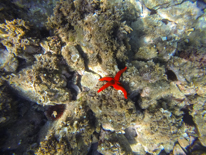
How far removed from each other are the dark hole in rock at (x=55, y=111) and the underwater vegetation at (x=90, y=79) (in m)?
0.04

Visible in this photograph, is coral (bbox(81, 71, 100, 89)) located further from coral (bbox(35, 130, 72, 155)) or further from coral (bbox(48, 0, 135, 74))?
coral (bbox(35, 130, 72, 155))

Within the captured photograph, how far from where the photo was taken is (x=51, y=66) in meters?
Answer: 3.50

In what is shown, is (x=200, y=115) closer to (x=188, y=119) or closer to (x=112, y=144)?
(x=188, y=119)

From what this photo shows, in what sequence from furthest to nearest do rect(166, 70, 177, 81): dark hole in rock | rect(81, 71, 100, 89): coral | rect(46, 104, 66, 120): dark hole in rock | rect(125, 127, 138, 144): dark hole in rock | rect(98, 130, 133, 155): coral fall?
1. rect(125, 127, 138, 144): dark hole in rock
2. rect(46, 104, 66, 120): dark hole in rock
3. rect(166, 70, 177, 81): dark hole in rock
4. rect(98, 130, 133, 155): coral
5. rect(81, 71, 100, 89): coral

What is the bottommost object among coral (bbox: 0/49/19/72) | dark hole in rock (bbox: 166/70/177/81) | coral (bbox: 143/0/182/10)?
dark hole in rock (bbox: 166/70/177/81)

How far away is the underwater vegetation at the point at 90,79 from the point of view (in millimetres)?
3252

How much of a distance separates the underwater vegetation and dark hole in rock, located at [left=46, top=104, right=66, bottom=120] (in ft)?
0.14

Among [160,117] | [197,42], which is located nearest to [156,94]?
[160,117]

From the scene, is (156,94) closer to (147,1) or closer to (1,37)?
(147,1)

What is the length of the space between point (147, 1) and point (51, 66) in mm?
6026

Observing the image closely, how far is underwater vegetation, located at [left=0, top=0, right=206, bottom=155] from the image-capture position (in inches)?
128

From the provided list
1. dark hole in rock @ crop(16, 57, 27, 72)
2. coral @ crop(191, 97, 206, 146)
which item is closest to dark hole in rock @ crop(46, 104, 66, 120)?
dark hole in rock @ crop(16, 57, 27, 72)

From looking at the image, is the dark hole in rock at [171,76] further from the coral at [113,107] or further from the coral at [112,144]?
the coral at [112,144]

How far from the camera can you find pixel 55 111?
165 inches
